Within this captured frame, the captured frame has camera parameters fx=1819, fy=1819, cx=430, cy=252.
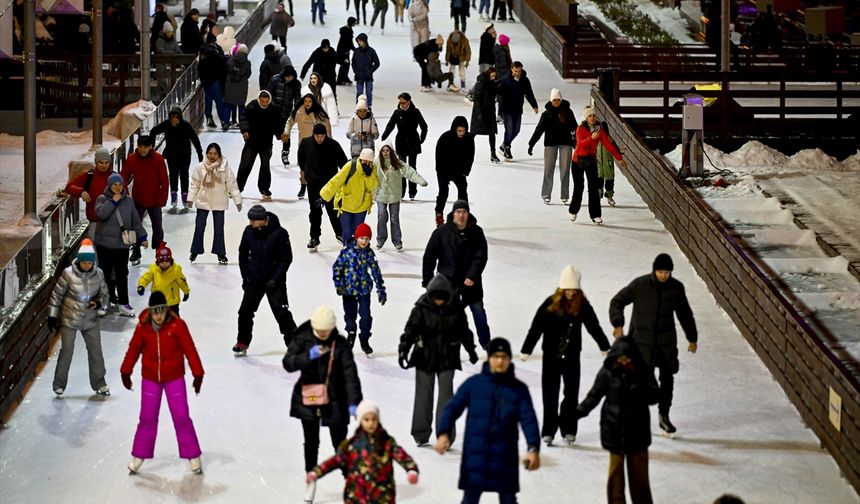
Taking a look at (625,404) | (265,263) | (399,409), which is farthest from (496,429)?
(265,263)

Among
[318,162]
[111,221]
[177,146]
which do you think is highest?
[177,146]

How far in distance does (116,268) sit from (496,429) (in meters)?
7.04

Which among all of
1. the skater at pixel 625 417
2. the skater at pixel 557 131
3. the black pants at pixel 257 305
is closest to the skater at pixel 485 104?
the skater at pixel 557 131

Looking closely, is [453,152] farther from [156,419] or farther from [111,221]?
[156,419]

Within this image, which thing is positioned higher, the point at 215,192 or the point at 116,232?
the point at 215,192

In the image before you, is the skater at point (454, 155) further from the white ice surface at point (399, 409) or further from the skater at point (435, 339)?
the skater at point (435, 339)

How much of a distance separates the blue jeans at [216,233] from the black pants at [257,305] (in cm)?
348

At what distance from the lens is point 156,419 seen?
12508 mm

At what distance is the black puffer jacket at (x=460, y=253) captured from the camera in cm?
1487

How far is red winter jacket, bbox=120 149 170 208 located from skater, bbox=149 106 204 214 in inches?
70.1

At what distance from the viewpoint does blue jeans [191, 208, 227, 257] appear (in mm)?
18875

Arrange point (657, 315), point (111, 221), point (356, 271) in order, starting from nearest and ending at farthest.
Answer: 1. point (657, 315)
2. point (356, 271)
3. point (111, 221)

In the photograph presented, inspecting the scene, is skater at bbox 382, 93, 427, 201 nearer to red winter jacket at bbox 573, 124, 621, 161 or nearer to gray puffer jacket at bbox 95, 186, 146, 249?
red winter jacket at bbox 573, 124, 621, 161

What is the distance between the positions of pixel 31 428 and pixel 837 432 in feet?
19.4
